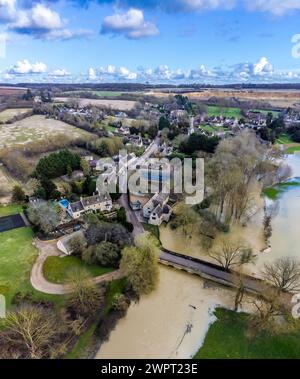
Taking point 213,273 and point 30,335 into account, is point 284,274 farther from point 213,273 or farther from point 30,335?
point 30,335

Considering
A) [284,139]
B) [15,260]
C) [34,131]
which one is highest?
[34,131]

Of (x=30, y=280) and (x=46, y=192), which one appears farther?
(x=46, y=192)

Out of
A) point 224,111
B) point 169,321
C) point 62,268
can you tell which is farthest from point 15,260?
point 224,111

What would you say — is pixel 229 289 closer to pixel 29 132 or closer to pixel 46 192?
pixel 46 192

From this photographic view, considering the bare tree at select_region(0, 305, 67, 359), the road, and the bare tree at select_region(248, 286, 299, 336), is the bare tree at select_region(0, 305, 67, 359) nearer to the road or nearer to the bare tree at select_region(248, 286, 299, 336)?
the road

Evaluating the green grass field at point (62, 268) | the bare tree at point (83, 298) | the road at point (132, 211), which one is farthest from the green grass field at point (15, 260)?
the road at point (132, 211)
